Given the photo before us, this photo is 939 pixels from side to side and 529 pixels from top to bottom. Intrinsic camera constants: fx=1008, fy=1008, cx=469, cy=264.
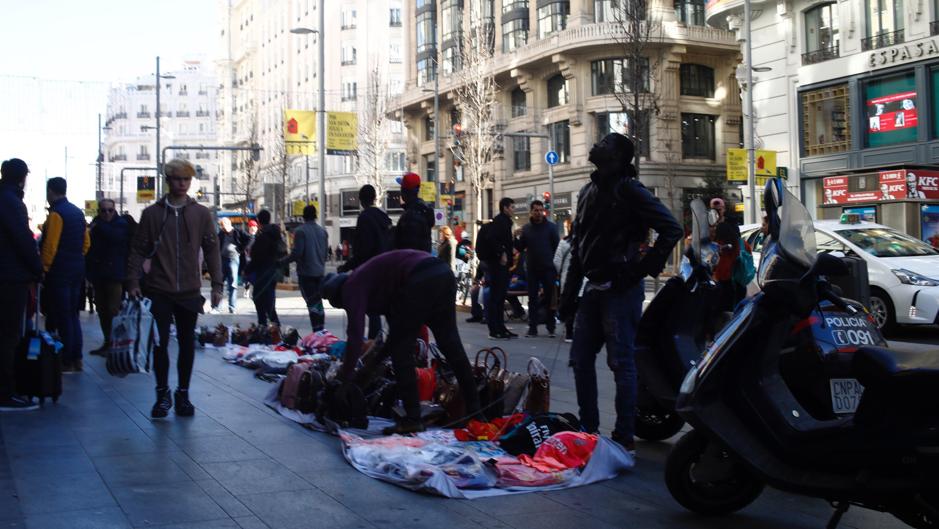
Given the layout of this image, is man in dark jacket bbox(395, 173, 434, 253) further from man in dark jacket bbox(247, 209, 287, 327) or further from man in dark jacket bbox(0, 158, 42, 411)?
man in dark jacket bbox(247, 209, 287, 327)

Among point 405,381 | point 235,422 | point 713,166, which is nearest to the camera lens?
point 405,381

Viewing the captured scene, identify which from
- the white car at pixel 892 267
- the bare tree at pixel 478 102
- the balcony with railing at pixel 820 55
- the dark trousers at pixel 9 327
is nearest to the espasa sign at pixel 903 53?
the balcony with railing at pixel 820 55

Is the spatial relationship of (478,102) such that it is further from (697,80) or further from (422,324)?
(422,324)

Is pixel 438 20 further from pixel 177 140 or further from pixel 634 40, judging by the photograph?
pixel 177 140

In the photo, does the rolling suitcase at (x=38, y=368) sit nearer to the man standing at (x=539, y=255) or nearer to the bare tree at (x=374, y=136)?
the man standing at (x=539, y=255)

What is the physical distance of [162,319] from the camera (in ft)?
24.5

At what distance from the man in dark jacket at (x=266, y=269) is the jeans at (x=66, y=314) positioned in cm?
367

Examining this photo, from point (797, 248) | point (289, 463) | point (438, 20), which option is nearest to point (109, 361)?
point (289, 463)

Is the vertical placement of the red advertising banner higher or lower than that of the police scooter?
higher

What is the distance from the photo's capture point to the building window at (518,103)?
52.4m

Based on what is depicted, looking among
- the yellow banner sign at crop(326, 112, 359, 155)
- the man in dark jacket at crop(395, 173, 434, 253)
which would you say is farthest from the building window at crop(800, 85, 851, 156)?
the man in dark jacket at crop(395, 173, 434, 253)

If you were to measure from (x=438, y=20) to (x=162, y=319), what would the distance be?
5517 cm

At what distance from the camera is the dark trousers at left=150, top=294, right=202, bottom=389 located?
7.48 meters

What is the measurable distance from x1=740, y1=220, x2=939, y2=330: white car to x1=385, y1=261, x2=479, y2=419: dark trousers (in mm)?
8060
